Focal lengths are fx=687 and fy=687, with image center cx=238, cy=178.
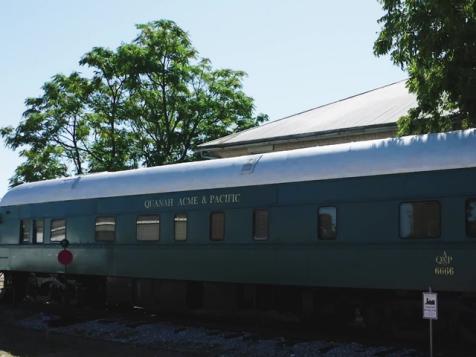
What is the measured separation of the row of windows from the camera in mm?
11516

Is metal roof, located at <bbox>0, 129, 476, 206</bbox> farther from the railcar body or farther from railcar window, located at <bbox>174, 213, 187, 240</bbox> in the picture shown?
railcar window, located at <bbox>174, 213, 187, 240</bbox>

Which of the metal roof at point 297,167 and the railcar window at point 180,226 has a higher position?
the metal roof at point 297,167

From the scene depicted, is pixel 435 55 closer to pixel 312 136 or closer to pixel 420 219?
pixel 420 219

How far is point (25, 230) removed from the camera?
20438mm

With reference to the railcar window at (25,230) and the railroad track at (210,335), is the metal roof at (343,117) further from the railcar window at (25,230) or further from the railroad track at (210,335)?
the railroad track at (210,335)

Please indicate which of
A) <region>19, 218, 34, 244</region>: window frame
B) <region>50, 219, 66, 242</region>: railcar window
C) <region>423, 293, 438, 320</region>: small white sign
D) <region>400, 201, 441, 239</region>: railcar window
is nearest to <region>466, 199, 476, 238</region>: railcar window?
<region>400, 201, 441, 239</region>: railcar window

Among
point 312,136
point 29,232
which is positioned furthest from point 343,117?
point 29,232

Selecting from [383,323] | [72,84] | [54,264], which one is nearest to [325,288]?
[383,323]

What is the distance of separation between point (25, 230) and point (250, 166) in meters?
9.00

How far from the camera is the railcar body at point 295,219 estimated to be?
1144 cm

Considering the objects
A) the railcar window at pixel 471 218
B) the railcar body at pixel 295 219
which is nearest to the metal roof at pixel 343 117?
the railcar body at pixel 295 219

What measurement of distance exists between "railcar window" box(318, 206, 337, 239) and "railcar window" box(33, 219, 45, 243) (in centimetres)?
975

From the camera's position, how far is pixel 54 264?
1916 centimetres

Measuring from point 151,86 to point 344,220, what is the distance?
2900 cm
